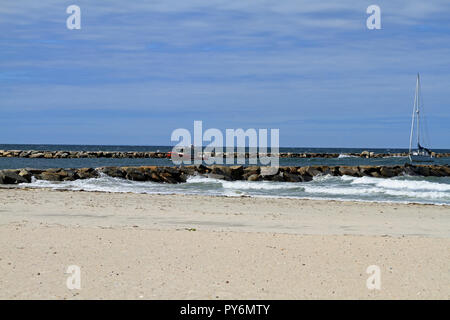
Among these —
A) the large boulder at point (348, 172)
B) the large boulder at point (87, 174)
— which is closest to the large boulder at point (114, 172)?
the large boulder at point (87, 174)

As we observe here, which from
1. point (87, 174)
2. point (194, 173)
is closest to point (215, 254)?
point (87, 174)

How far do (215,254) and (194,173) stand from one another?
24172 millimetres

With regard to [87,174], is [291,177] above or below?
below

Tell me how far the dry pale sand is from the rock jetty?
13.1 m

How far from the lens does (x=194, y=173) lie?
33.0 metres

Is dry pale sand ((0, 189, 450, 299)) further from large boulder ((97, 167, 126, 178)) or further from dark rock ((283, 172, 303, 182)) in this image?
dark rock ((283, 172, 303, 182))

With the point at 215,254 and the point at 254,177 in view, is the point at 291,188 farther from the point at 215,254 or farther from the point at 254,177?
the point at 215,254

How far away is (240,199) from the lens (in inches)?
825

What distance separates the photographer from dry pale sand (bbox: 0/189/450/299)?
6.89m

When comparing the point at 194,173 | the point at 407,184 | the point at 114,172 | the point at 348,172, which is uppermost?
the point at 114,172

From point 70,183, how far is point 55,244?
61.7ft

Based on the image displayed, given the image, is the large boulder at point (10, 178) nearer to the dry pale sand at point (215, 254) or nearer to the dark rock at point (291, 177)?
the dry pale sand at point (215, 254)

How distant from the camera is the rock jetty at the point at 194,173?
2886 centimetres
